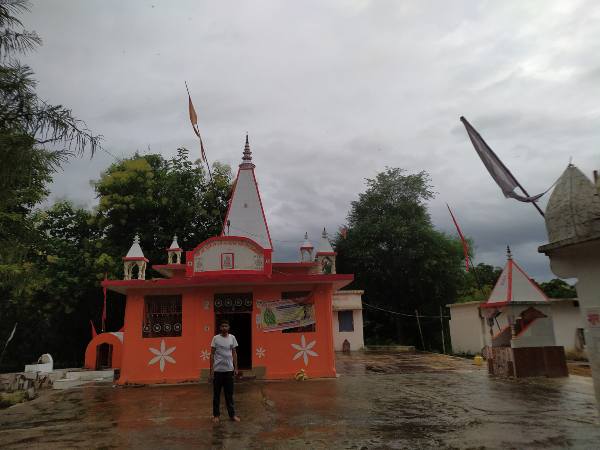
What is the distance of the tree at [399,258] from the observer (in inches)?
1086

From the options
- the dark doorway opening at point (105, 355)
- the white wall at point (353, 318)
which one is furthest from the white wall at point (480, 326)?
the dark doorway opening at point (105, 355)

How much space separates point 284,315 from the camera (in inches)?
491

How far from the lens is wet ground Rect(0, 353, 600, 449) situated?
5.53 metres

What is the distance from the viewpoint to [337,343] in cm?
2453

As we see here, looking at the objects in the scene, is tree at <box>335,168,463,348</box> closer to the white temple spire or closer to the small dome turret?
the white temple spire

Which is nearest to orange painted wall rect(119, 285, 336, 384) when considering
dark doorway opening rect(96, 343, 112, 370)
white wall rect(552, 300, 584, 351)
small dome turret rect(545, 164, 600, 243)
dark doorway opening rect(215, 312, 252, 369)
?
dark doorway opening rect(215, 312, 252, 369)

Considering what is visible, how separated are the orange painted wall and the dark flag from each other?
699cm

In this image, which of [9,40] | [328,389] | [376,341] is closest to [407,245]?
[376,341]

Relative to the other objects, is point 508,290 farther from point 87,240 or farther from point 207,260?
point 87,240

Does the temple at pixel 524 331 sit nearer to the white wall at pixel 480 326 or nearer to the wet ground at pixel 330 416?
the wet ground at pixel 330 416

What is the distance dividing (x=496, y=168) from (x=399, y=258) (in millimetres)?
22180

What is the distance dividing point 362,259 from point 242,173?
14.0 meters

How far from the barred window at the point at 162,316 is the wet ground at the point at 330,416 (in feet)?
5.57

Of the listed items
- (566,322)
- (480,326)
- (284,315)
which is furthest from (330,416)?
(566,322)
